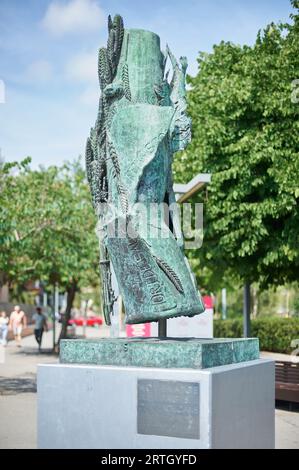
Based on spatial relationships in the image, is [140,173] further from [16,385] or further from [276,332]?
[276,332]

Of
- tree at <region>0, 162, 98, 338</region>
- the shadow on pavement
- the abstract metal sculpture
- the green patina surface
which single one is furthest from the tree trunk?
the green patina surface

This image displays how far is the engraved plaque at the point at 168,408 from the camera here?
213 inches

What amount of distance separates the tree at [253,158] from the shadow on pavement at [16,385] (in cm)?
476

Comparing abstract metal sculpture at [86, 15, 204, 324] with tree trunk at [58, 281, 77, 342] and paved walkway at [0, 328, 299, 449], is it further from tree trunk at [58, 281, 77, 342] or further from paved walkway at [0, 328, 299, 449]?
tree trunk at [58, 281, 77, 342]

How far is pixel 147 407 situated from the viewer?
560 centimetres

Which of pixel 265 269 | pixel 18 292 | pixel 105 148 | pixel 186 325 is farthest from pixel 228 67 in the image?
pixel 18 292

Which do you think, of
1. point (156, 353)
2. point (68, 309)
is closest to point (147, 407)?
point (156, 353)

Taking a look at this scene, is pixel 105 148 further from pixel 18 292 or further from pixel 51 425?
pixel 18 292

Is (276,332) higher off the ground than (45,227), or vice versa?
(45,227)

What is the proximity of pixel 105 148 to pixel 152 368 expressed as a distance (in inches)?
91.4

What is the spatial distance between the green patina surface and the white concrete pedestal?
0.14 metres

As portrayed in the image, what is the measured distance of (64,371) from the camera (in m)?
6.01

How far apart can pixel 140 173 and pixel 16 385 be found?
972 centimetres

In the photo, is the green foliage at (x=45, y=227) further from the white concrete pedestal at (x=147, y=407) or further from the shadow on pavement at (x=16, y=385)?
the white concrete pedestal at (x=147, y=407)
